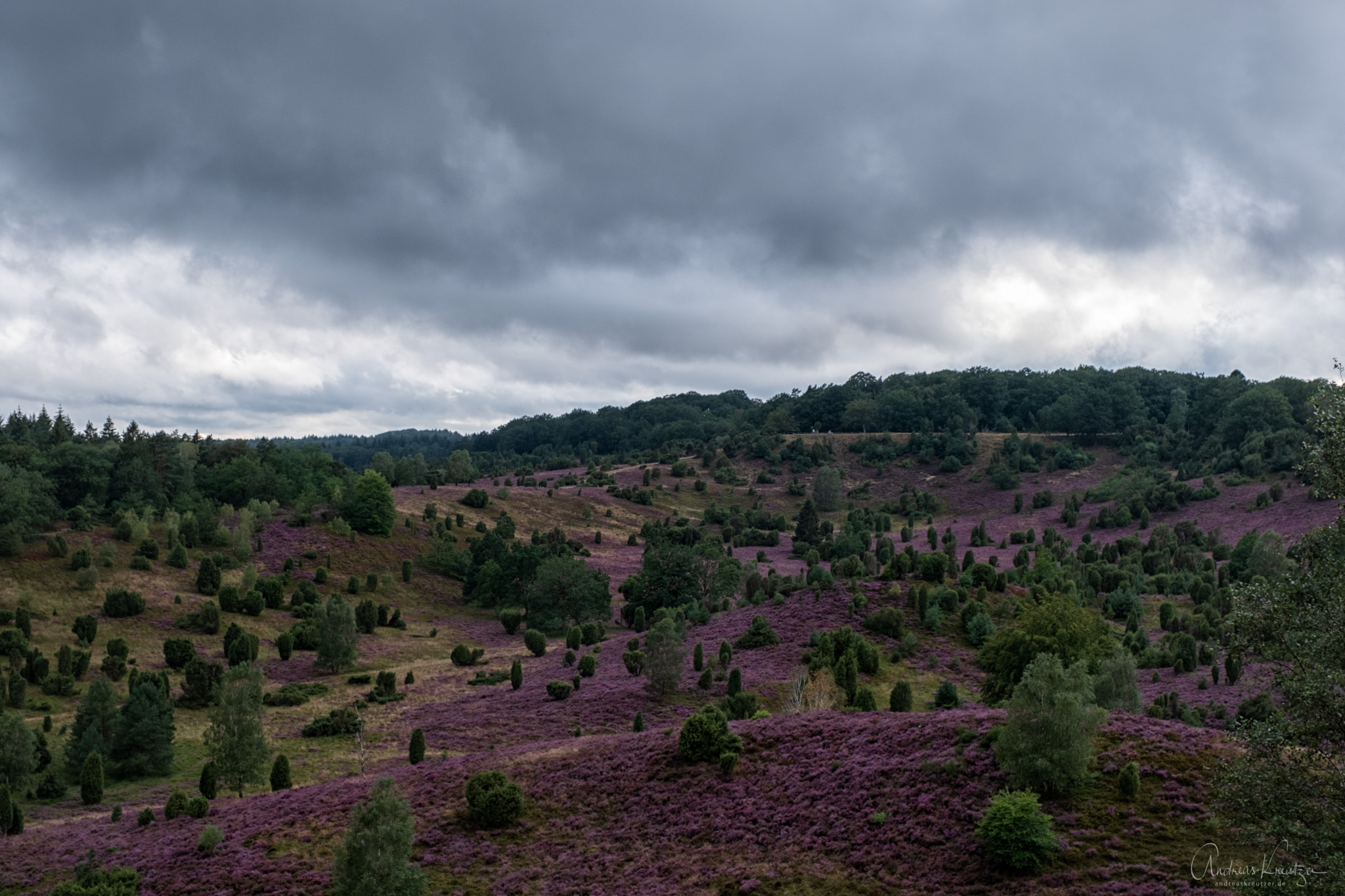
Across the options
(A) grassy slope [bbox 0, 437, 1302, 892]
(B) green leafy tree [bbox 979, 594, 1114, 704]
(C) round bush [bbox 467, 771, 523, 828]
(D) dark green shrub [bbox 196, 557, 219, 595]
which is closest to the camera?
(C) round bush [bbox 467, 771, 523, 828]

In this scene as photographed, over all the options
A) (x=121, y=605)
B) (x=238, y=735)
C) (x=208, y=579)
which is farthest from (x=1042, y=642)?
(x=208, y=579)

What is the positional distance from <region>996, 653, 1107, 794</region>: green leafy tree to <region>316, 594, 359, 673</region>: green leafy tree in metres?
46.0

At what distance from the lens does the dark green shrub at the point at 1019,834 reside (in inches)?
778

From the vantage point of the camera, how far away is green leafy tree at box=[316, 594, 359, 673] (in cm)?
5528

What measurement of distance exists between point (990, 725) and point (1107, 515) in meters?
81.3

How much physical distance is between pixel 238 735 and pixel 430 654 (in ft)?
98.0

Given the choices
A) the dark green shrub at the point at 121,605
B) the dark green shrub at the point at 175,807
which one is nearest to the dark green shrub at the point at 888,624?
the dark green shrub at the point at 175,807

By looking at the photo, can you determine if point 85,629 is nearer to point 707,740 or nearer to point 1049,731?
point 707,740

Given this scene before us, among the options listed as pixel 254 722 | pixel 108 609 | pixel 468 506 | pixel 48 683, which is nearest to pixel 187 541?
pixel 108 609

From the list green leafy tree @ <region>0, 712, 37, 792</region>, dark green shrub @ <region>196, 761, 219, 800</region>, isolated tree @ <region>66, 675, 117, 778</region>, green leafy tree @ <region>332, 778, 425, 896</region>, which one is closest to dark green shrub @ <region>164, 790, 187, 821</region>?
dark green shrub @ <region>196, 761, 219, 800</region>

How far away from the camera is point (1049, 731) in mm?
22516

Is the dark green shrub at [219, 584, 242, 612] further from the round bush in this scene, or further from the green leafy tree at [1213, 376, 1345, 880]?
the green leafy tree at [1213, 376, 1345, 880]

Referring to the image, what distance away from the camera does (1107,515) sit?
96438 millimetres

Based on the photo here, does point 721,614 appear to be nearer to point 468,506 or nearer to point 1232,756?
point 1232,756
